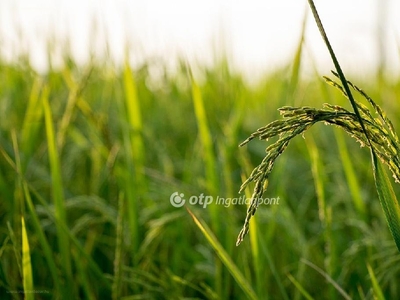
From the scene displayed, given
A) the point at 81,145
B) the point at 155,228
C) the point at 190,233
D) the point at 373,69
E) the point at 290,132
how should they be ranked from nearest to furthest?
the point at 290,132 → the point at 155,228 → the point at 190,233 → the point at 81,145 → the point at 373,69

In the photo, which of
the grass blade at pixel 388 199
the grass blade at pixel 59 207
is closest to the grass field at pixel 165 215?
the grass blade at pixel 59 207

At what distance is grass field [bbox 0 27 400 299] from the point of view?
40.9 inches

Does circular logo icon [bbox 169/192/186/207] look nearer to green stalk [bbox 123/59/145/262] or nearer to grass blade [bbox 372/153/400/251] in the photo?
green stalk [bbox 123/59/145/262]

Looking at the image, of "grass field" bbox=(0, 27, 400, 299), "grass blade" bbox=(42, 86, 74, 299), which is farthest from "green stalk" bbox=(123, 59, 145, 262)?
"grass blade" bbox=(42, 86, 74, 299)

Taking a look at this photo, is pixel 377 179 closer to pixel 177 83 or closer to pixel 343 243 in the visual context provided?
pixel 343 243

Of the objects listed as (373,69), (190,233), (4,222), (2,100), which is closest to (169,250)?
(190,233)

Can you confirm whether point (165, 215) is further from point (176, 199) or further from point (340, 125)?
point (340, 125)

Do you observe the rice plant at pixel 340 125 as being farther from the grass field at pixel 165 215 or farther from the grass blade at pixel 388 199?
the grass field at pixel 165 215

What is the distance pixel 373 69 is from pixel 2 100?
2662 millimetres

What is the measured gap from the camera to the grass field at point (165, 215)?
1.04 m

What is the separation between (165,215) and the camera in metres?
1.30

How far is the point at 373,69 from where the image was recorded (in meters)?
3.69

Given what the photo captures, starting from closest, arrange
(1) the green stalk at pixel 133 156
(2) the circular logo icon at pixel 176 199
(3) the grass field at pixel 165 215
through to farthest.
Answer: (3) the grass field at pixel 165 215 → (1) the green stalk at pixel 133 156 → (2) the circular logo icon at pixel 176 199

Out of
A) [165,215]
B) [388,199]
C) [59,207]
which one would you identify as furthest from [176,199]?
[388,199]
